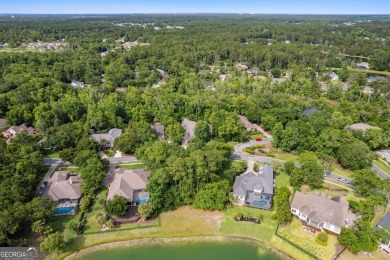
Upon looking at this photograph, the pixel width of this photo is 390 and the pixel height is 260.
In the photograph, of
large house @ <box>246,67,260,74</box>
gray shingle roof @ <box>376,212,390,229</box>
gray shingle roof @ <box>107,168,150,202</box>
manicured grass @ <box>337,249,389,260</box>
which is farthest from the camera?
large house @ <box>246,67,260,74</box>

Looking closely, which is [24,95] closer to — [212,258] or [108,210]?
[108,210]

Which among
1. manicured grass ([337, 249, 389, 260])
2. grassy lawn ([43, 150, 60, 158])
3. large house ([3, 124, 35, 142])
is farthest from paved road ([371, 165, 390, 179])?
large house ([3, 124, 35, 142])

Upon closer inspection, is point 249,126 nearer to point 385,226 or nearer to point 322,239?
point 322,239

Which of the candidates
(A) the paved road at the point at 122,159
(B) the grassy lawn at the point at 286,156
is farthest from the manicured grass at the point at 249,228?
(A) the paved road at the point at 122,159

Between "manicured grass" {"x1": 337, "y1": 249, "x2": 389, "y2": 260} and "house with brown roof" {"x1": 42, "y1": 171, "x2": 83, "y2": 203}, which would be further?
"house with brown roof" {"x1": 42, "y1": 171, "x2": 83, "y2": 203}

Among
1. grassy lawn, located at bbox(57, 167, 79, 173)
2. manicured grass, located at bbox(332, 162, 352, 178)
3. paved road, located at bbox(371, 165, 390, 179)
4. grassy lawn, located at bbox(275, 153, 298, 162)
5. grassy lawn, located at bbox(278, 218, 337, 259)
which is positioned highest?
grassy lawn, located at bbox(57, 167, 79, 173)

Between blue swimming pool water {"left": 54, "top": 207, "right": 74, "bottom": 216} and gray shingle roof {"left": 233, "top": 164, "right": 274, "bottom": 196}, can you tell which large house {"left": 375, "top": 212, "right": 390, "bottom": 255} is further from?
blue swimming pool water {"left": 54, "top": 207, "right": 74, "bottom": 216}

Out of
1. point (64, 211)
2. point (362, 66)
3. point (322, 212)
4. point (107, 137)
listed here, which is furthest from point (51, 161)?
point (362, 66)

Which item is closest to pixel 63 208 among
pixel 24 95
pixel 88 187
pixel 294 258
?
pixel 88 187
